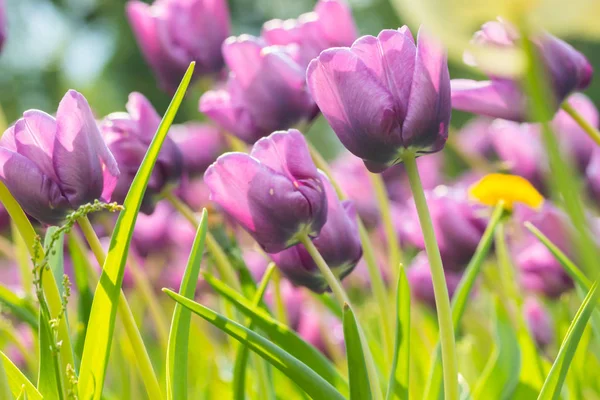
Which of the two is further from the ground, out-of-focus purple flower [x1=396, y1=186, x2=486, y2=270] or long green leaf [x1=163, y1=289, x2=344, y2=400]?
long green leaf [x1=163, y1=289, x2=344, y2=400]

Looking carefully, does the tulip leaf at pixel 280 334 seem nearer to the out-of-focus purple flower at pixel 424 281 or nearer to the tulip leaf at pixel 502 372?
the tulip leaf at pixel 502 372

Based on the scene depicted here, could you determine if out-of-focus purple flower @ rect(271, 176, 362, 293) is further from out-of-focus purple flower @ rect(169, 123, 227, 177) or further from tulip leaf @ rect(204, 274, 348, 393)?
out-of-focus purple flower @ rect(169, 123, 227, 177)

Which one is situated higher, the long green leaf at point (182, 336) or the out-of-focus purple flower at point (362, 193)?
the long green leaf at point (182, 336)

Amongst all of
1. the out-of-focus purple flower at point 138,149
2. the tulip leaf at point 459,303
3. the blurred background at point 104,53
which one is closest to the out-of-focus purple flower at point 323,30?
the out-of-focus purple flower at point 138,149

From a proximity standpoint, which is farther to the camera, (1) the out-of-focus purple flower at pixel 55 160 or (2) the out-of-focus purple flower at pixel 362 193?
(2) the out-of-focus purple flower at pixel 362 193

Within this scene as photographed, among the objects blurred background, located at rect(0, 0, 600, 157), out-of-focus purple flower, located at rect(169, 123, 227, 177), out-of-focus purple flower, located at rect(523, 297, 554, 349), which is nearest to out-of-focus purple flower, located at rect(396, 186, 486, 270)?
out-of-focus purple flower, located at rect(523, 297, 554, 349)

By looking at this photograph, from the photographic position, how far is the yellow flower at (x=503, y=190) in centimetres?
96

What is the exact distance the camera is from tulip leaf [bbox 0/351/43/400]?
20.9 inches

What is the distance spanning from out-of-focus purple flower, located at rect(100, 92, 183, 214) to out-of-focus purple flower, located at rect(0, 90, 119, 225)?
192 mm

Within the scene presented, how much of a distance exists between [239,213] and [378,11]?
9.61 m

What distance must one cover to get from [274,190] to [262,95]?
243 mm

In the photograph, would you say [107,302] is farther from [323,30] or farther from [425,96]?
[323,30]

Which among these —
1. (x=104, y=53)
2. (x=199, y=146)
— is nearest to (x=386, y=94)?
(x=199, y=146)

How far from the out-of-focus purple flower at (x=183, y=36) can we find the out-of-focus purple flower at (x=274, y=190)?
47 centimetres
